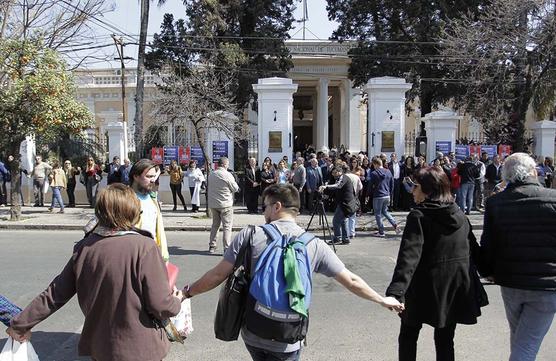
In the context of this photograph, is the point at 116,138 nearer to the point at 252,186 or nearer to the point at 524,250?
the point at 252,186

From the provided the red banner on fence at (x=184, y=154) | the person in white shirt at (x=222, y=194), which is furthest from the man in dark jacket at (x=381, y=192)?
the red banner on fence at (x=184, y=154)

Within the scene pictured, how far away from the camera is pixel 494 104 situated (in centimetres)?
1994

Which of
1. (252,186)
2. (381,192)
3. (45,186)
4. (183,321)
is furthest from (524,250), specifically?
(45,186)

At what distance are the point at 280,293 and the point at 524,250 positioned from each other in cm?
186

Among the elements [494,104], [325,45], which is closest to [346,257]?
[494,104]

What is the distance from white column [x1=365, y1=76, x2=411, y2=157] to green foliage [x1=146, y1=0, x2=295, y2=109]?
6561 millimetres

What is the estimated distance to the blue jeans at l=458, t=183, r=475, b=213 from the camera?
14445 mm

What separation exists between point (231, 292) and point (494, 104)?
1949cm

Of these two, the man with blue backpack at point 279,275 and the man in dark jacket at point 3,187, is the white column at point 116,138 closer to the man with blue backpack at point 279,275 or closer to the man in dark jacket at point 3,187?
the man in dark jacket at point 3,187

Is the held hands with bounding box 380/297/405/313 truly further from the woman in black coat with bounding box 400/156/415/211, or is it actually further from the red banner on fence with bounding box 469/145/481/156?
the red banner on fence with bounding box 469/145/481/156

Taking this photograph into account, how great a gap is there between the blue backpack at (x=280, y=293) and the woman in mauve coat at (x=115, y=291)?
17.9 inches

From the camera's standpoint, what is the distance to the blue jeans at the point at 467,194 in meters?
14.4

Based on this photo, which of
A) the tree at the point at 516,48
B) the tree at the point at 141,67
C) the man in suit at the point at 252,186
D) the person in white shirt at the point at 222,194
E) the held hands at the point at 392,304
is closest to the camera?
the held hands at the point at 392,304

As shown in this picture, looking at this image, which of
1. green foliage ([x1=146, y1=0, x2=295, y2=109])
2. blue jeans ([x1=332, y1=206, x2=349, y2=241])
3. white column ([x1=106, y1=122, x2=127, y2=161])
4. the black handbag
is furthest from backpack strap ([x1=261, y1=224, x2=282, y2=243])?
green foliage ([x1=146, y1=0, x2=295, y2=109])
